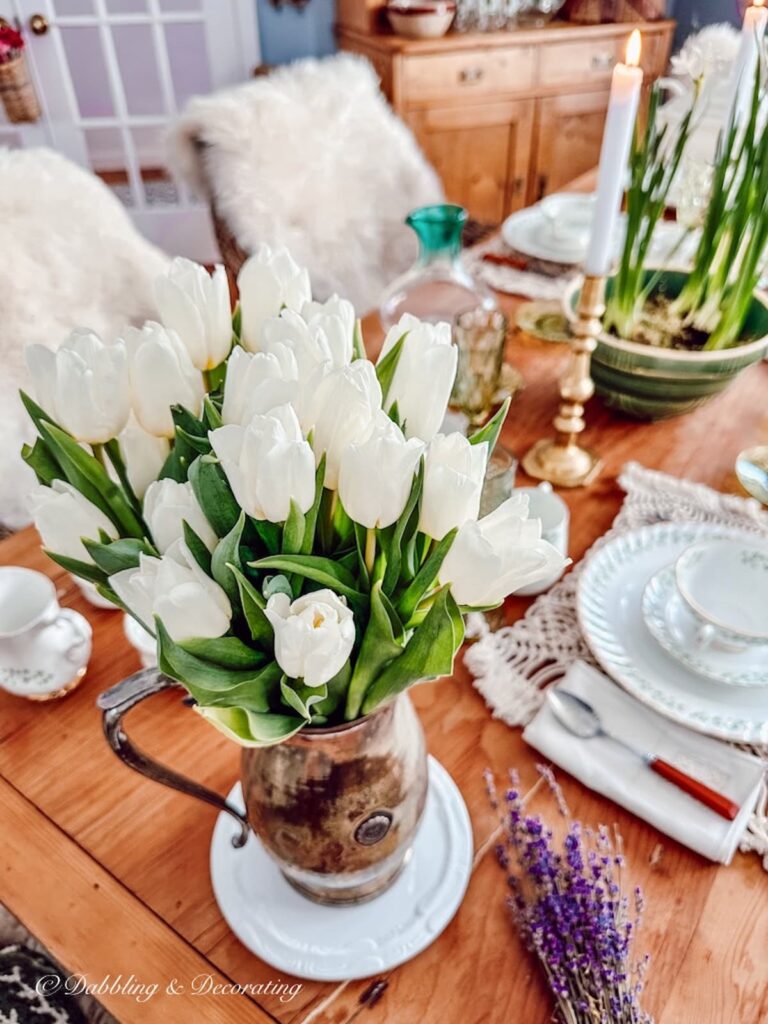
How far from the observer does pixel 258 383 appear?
365mm

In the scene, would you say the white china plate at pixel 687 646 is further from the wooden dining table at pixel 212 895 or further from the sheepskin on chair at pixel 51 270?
the sheepskin on chair at pixel 51 270

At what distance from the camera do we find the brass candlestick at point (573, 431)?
0.86 meters

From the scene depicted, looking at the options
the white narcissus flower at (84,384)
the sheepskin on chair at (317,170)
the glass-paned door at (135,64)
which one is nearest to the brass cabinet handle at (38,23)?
the glass-paned door at (135,64)

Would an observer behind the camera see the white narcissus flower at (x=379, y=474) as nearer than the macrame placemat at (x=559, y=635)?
Yes

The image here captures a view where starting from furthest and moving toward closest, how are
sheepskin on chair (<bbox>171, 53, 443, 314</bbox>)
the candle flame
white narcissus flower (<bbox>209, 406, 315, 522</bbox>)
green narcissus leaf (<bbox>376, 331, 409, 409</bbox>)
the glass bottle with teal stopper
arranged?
sheepskin on chair (<bbox>171, 53, 443, 314</bbox>)
the glass bottle with teal stopper
the candle flame
green narcissus leaf (<bbox>376, 331, 409, 409</bbox>)
white narcissus flower (<bbox>209, 406, 315, 522</bbox>)

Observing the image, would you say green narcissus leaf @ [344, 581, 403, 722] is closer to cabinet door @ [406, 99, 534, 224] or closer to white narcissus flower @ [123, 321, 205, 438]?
white narcissus flower @ [123, 321, 205, 438]

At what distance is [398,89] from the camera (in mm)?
2414

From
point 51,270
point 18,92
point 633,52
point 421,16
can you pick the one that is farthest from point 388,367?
point 18,92

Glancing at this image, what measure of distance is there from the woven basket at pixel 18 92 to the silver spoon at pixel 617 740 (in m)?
2.78

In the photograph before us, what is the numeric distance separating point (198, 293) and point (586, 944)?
0.44 meters

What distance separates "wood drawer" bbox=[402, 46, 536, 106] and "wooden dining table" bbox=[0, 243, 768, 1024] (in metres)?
2.24

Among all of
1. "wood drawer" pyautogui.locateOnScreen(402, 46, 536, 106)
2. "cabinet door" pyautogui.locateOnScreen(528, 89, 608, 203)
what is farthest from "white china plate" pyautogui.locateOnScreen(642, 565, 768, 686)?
"cabinet door" pyautogui.locateOnScreen(528, 89, 608, 203)

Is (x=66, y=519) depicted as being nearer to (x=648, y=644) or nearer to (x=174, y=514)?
(x=174, y=514)

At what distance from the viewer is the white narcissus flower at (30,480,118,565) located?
15.6 inches
